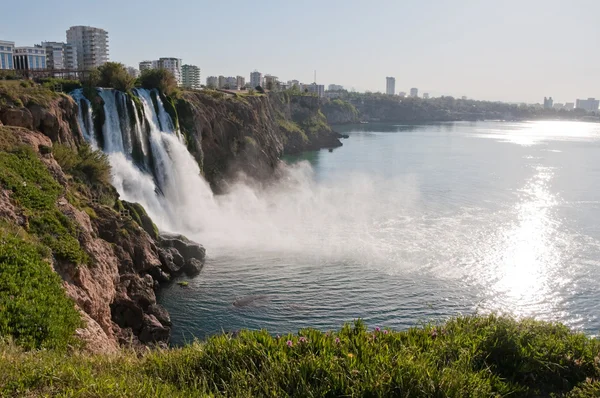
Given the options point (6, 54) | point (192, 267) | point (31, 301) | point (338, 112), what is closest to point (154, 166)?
point (192, 267)

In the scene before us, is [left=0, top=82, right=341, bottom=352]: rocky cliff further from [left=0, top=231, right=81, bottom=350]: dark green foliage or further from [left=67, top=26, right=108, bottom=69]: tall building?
[left=67, top=26, right=108, bottom=69]: tall building

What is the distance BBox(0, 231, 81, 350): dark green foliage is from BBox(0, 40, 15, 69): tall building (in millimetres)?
102458

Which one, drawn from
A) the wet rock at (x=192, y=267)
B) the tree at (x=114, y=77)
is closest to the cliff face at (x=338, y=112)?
the tree at (x=114, y=77)

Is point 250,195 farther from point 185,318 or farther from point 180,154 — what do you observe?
point 185,318

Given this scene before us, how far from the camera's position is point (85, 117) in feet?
101

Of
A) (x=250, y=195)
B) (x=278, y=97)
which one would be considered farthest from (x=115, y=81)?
(x=278, y=97)

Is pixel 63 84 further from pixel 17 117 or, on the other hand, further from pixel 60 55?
pixel 60 55

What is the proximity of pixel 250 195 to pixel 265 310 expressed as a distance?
23.6 meters

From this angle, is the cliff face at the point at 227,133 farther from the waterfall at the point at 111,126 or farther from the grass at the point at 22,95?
the grass at the point at 22,95

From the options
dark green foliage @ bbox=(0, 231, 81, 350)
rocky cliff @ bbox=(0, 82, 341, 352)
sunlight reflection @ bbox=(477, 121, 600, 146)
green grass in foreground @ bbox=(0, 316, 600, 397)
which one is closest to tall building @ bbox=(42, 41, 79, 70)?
rocky cliff @ bbox=(0, 82, 341, 352)

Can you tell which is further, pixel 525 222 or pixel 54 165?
pixel 525 222

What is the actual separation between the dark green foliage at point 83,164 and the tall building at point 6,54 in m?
90.0

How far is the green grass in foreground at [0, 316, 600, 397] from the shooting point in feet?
26.6

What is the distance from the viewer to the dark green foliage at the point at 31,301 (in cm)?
1060
